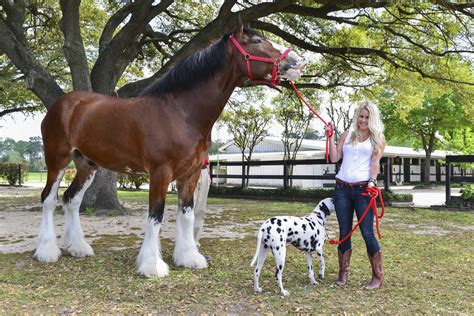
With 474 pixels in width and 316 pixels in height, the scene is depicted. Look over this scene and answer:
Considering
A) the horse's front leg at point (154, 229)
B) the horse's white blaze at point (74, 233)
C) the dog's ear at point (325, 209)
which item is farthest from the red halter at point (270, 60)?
the horse's white blaze at point (74, 233)

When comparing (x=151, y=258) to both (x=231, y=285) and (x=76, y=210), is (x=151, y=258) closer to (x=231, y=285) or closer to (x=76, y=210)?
(x=231, y=285)

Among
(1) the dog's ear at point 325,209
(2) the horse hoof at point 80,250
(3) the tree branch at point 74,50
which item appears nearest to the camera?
(1) the dog's ear at point 325,209

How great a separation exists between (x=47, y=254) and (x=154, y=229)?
61.4 inches

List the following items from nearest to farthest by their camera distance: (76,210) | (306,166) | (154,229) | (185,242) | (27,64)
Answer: (154,229) < (185,242) < (76,210) < (27,64) < (306,166)

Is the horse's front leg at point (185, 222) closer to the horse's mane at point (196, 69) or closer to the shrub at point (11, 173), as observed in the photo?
the horse's mane at point (196, 69)

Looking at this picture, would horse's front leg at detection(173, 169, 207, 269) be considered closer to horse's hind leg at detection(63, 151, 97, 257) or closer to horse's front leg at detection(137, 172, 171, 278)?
horse's front leg at detection(137, 172, 171, 278)

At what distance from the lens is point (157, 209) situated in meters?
4.14

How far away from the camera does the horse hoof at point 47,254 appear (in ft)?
15.3

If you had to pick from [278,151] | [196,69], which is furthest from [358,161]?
[278,151]

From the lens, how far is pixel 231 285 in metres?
3.81

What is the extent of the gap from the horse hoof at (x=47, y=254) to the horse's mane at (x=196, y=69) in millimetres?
2248

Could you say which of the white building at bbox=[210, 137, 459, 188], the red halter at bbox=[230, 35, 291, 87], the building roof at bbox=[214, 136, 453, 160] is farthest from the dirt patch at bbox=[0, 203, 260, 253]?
the building roof at bbox=[214, 136, 453, 160]

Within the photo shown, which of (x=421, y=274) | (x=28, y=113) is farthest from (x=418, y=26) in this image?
(x=28, y=113)

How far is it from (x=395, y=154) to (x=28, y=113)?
2652 cm
